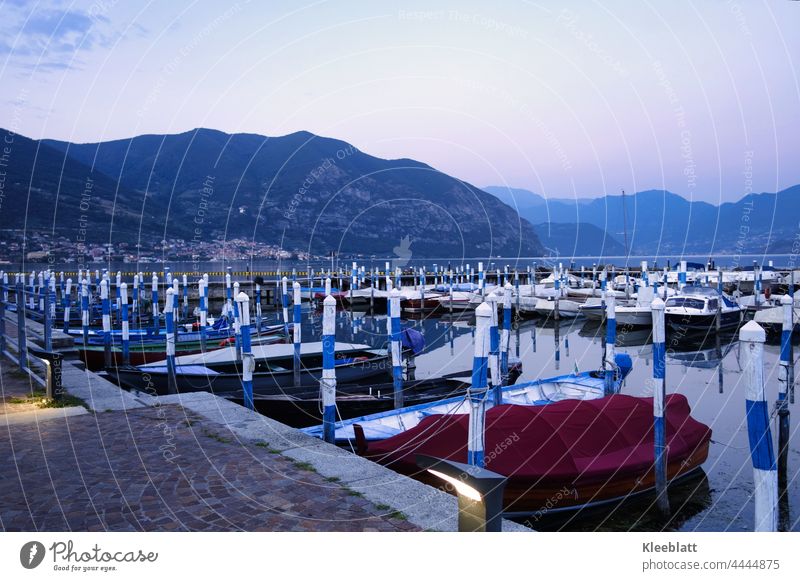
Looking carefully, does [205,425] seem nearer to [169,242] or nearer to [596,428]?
[596,428]

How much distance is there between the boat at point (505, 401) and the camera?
10.9 meters

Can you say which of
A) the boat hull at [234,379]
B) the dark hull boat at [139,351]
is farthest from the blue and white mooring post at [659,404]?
the dark hull boat at [139,351]

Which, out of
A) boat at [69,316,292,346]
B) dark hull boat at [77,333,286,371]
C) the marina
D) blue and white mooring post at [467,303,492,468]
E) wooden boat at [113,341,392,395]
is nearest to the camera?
blue and white mooring post at [467,303,492,468]

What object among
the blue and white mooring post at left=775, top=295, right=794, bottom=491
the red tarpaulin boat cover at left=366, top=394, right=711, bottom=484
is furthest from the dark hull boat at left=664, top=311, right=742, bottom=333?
the red tarpaulin boat cover at left=366, top=394, right=711, bottom=484

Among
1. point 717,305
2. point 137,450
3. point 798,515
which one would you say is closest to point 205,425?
point 137,450

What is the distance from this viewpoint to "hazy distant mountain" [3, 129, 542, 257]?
170ft

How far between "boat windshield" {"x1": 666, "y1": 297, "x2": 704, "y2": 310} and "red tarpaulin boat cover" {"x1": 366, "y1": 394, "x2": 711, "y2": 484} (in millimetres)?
25079

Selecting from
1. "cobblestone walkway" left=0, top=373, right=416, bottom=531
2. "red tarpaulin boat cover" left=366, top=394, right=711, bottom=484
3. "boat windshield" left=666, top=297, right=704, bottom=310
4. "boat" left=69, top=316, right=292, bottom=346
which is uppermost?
"cobblestone walkway" left=0, top=373, right=416, bottom=531

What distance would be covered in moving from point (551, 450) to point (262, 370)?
10917 millimetres

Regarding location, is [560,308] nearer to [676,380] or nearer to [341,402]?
[676,380]

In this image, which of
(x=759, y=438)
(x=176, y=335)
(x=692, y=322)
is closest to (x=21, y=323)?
(x=759, y=438)
